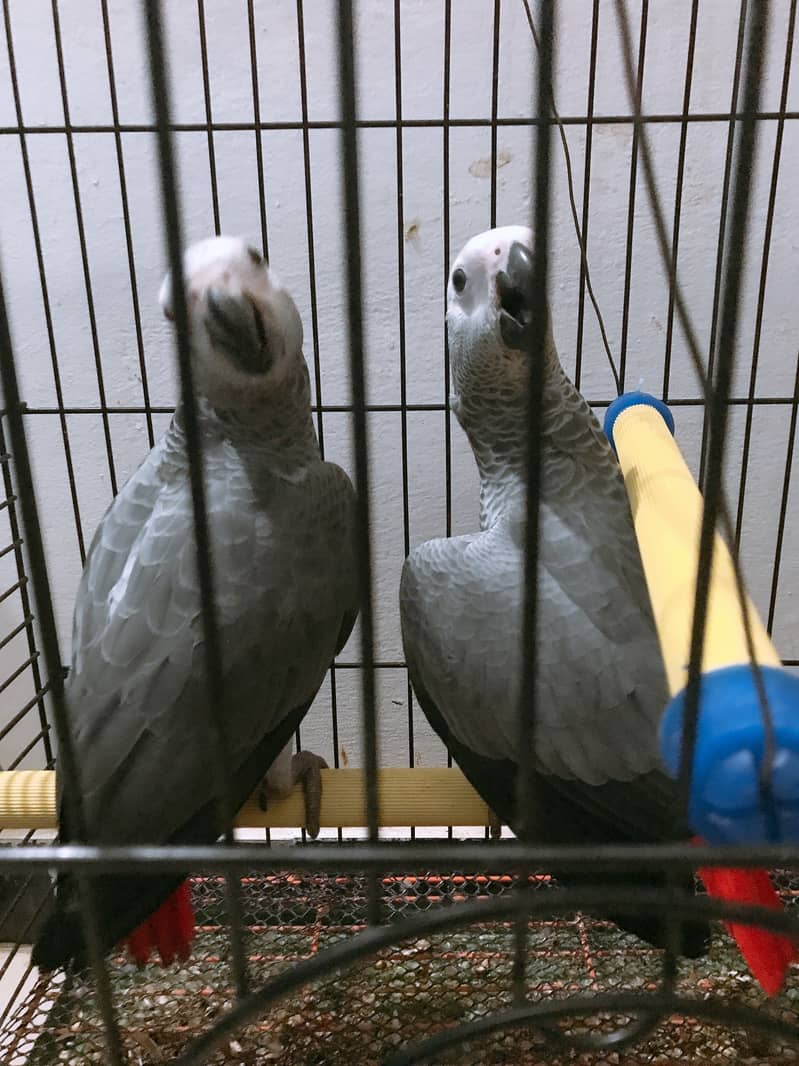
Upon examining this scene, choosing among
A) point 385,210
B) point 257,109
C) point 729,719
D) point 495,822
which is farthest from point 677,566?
point 385,210

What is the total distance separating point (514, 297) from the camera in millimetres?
868

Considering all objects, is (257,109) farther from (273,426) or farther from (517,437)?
(517,437)

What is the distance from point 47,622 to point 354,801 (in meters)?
0.50

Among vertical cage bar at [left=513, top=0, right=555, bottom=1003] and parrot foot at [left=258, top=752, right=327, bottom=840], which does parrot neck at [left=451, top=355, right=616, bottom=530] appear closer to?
parrot foot at [left=258, top=752, right=327, bottom=840]

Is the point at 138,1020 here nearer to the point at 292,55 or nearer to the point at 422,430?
the point at 422,430

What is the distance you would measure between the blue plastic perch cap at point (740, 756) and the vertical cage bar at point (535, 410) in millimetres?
61

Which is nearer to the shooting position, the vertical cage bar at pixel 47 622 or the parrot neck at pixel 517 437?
the vertical cage bar at pixel 47 622

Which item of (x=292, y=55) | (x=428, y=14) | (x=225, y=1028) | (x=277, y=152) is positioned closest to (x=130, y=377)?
(x=277, y=152)

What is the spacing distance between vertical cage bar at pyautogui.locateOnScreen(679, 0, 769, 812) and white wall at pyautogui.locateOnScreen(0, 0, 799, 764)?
815 millimetres

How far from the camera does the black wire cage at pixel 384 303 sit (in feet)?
2.94

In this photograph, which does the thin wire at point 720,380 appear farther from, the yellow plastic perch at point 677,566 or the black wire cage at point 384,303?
the black wire cage at point 384,303

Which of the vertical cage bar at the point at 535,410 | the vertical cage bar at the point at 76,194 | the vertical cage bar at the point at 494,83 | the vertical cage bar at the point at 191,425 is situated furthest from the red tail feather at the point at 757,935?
the vertical cage bar at the point at 76,194

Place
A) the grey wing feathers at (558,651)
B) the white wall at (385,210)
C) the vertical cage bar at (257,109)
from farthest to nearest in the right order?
the white wall at (385,210)
the vertical cage bar at (257,109)
the grey wing feathers at (558,651)

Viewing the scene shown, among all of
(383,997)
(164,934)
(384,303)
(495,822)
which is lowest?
(383,997)
